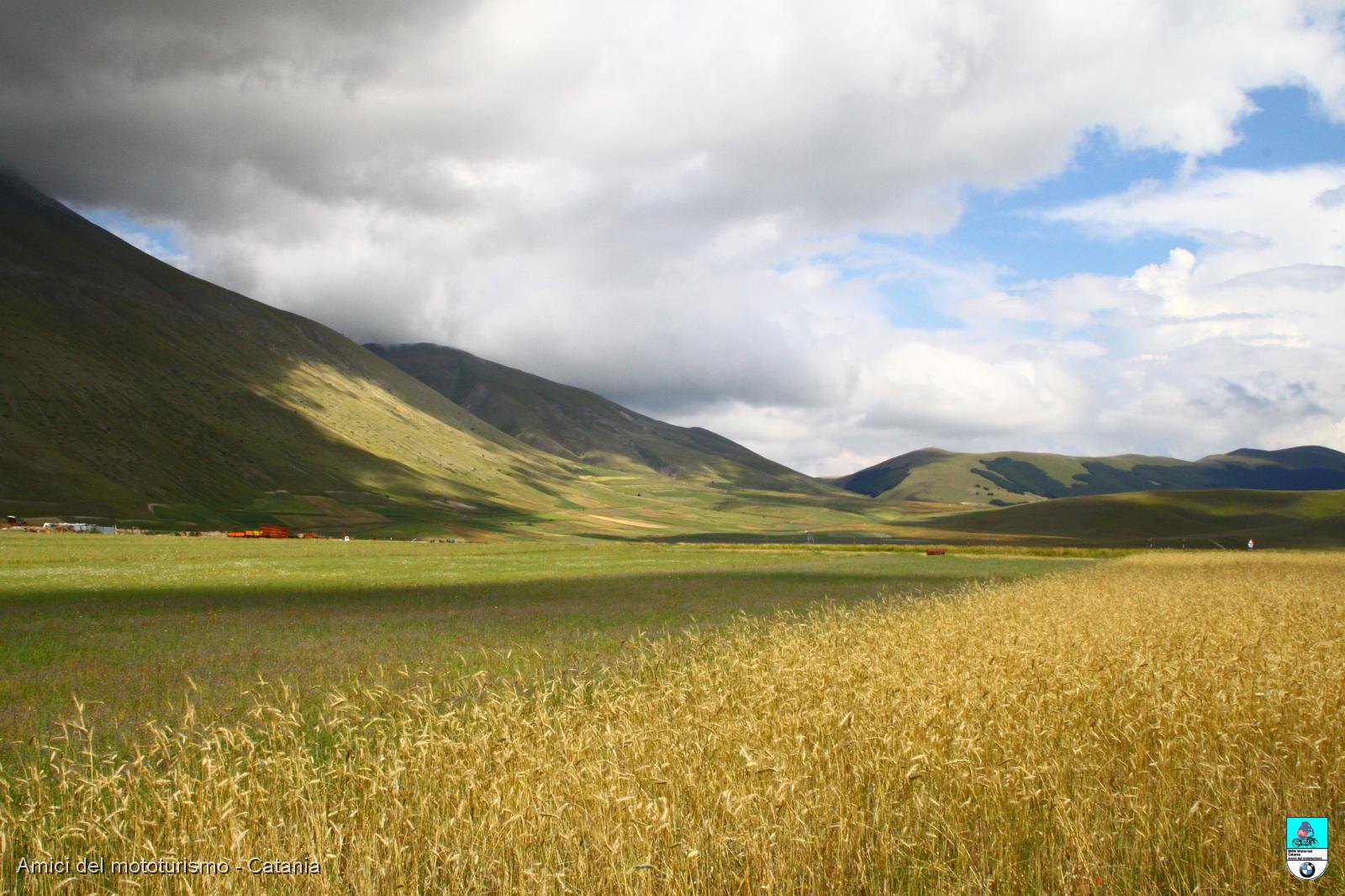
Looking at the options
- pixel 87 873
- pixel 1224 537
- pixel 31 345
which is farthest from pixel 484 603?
pixel 31 345

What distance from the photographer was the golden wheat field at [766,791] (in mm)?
7352

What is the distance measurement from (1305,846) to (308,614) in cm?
3163

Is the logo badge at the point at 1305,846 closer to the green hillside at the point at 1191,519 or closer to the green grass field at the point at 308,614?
the green grass field at the point at 308,614

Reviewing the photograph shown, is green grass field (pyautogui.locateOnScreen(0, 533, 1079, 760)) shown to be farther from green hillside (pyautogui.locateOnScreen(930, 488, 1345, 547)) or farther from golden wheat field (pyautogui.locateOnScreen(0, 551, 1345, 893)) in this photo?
green hillside (pyautogui.locateOnScreen(930, 488, 1345, 547))

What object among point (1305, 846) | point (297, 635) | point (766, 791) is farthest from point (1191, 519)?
point (766, 791)

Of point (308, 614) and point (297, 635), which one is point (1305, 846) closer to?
point (297, 635)

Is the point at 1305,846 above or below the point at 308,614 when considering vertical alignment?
above

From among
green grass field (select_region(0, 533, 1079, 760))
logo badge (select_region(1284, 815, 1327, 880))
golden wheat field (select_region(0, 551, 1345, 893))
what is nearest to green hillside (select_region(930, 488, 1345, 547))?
green grass field (select_region(0, 533, 1079, 760))

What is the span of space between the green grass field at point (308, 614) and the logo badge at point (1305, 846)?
505 inches

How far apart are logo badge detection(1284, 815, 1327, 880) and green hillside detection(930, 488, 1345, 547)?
498 ft

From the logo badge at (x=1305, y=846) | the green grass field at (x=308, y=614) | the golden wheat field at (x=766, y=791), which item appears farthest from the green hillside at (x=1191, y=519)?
the logo badge at (x=1305, y=846)

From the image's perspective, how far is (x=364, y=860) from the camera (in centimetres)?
743

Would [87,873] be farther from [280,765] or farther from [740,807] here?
[740,807]

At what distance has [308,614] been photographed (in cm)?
3123
